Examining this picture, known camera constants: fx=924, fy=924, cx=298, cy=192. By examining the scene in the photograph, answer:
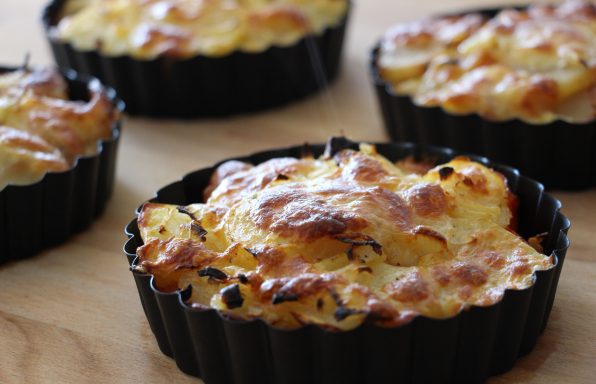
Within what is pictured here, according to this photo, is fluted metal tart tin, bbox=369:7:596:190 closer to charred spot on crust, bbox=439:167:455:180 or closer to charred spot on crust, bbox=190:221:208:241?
charred spot on crust, bbox=439:167:455:180

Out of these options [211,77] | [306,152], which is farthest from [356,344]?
[211,77]

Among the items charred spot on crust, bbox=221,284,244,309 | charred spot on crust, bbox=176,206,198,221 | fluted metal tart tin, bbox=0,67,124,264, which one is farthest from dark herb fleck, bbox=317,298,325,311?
fluted metal tart tin, bbox=0,67,124,264

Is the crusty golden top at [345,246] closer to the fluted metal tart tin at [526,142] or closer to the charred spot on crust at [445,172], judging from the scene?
the charred spot on crust at [445,172]

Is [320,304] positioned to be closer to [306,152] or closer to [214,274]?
[214,274]

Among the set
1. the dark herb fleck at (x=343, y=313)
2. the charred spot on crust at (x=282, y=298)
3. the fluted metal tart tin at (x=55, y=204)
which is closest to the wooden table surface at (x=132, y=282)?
the fluted metal tart tin at (x=55, y=204)

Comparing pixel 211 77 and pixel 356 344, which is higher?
pixel 356 344

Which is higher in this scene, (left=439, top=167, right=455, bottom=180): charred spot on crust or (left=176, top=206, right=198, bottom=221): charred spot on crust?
(left=439, top=167, right=455, bottom=180): charred spot on crust
